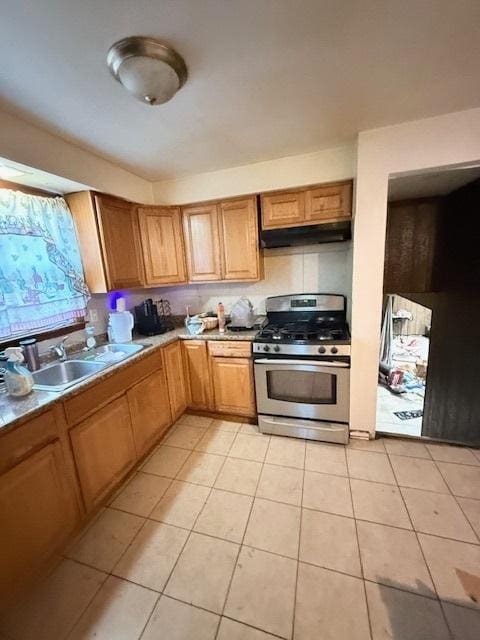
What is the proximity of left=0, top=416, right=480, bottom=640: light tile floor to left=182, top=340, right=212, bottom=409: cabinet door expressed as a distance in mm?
633

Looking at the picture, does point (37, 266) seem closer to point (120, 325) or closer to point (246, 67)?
point (120, 325)

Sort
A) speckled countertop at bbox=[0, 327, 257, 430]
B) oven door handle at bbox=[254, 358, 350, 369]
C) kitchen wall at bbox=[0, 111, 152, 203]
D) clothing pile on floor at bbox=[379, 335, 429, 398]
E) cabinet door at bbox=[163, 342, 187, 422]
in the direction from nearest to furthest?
speckled countertop at bbox=[0, 327, 257, 430]
kitchen wall at bbox=[0, 111, 152, 203]
oven door handle at bbox=[254, 358, 350, 369]
cabinet door at bbox=[163, 342, 187, 422]
clothing pile on floor at bbox=[379, 335, 429, 398]

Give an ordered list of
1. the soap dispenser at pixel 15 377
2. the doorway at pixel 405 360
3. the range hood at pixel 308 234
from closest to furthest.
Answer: the soap dispenser at pixel 15 377 → the range hood at pixel 308 234 → the doorway at pixel 405 360

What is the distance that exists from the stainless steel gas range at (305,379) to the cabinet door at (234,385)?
13cm

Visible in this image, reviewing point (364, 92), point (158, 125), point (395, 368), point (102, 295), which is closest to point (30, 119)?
point (158, 125)

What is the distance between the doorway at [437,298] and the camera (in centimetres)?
229

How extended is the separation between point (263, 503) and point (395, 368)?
238 centimetres

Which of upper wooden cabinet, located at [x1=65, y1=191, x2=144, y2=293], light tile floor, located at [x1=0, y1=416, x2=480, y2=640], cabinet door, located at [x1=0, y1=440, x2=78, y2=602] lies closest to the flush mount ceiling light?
upper wooden cabinet, located at [x1=65, y1=191, x2=144, y2=293]

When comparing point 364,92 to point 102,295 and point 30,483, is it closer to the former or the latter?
point 102,295

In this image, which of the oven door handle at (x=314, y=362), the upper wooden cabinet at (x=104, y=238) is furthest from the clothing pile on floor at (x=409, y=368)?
the upper wooden cabinet at (x=104, y=238)

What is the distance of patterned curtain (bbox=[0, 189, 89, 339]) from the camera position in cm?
172

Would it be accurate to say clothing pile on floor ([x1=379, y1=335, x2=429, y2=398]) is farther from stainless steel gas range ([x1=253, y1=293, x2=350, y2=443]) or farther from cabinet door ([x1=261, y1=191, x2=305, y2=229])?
cabinet door ([x1=261, y1=191, x2=305, y2=229])

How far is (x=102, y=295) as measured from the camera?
8.09 feet

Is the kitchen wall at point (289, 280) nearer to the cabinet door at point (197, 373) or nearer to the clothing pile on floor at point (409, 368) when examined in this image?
the cabinet door at point (197, 373)
